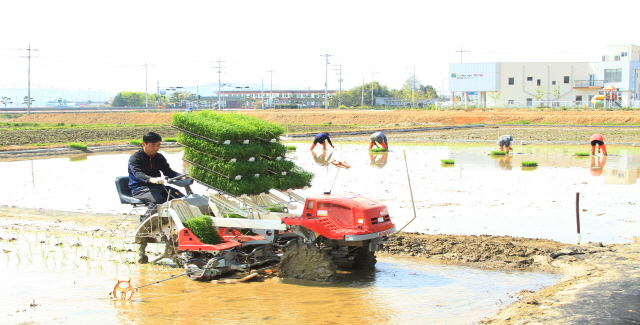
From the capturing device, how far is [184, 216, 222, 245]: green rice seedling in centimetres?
933

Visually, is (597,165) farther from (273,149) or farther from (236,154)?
(236,154)

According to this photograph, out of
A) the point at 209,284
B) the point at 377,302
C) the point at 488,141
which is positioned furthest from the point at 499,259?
the point at 488,141

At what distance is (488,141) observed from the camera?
3784 cm

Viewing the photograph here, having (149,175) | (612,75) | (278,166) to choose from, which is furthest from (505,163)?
(612,75)

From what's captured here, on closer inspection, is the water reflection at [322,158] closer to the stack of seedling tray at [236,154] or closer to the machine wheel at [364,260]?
the stack of seedling tray at [236,154]

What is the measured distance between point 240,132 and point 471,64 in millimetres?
81577

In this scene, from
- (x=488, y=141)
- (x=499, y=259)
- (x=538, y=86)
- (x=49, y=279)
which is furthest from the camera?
(x=538, y=86)

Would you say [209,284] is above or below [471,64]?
below

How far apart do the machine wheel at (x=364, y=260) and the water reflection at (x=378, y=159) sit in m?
14.8

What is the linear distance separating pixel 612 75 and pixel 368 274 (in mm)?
81006

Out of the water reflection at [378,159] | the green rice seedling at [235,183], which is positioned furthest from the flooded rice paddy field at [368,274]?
the water reflection at [378,159]

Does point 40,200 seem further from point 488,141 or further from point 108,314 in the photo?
point 488,141

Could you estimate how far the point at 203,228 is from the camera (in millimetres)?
9344

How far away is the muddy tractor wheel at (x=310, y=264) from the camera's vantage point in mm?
9094
